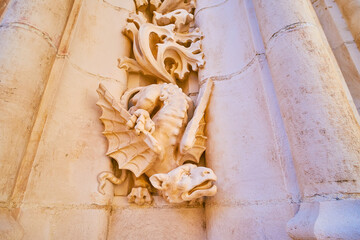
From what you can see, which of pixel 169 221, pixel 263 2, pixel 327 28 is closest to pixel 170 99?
pixel 169 221

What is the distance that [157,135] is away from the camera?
45.6 inches

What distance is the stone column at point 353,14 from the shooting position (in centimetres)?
125

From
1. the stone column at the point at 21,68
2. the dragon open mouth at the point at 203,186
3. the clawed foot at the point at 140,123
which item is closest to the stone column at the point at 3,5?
the stone column at the point at 21,68

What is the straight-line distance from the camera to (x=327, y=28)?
53.3 inches

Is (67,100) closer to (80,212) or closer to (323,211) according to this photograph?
(80,212)

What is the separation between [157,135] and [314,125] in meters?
0.75

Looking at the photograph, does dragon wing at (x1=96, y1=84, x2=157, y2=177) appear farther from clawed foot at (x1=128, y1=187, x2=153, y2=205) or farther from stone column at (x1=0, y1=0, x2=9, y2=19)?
stone column at (x1=0, y1=0, x2=9, y2=19)

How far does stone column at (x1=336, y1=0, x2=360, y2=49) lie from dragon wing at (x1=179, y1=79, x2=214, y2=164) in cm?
92

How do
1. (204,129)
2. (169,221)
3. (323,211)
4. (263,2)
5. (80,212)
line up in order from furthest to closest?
(204,129) < (263,2) < (169,221) < (80,212) < (323,211)

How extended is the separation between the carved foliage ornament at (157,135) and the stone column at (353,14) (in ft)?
3.04

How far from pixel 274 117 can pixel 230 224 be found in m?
0.56

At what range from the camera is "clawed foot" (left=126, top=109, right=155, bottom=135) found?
40.8 inches

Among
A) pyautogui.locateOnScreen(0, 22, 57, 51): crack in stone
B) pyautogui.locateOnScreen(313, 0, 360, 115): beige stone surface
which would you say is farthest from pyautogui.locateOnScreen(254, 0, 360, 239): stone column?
pyautogui.locateOnScreen(0, 22, 57, 51): crack in stone

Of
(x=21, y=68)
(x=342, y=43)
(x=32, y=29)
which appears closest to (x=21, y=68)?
(x=21, y=68)
